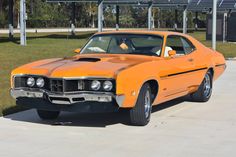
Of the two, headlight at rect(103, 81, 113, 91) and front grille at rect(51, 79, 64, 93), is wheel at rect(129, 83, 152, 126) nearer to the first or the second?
headlight at rect(103, 81, 113, 91)

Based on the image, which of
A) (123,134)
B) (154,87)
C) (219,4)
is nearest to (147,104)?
(154,87)

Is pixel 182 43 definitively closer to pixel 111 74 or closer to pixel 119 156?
pixel 111 74

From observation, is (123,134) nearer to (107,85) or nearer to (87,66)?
(107,85)

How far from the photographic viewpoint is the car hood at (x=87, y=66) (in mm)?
7227

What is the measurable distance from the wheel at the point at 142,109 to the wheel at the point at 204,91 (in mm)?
2496

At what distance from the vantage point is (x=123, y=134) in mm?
7223

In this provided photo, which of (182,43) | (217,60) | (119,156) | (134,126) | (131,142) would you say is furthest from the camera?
(217,60)

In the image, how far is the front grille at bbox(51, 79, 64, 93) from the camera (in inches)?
286

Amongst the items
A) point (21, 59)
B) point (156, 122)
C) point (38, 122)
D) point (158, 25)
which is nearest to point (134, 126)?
point (156, 122)

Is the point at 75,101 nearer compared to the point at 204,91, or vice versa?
the point at 75,101

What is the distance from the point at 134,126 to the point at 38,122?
1.58m

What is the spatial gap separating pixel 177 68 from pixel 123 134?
196 cm

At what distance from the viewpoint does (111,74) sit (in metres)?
7.12

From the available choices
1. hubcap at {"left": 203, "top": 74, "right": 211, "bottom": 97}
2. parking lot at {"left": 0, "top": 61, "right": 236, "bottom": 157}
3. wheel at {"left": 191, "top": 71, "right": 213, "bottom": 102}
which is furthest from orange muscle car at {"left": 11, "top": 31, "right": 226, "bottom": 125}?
hubcap at {"left": 203, "top": 74, "right": 211, "bottom": 97}
